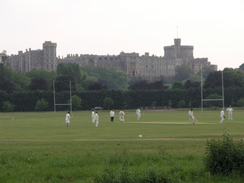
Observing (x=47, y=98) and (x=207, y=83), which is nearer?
(x=47, y=98)

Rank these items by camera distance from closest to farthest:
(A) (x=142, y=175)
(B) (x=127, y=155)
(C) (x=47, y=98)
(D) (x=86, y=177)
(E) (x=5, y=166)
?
(A) (x=142, y=175)
(D) (x=86, y=177)
(E) (x=5, y=166)
(B) (x=127, y=155)
(C) (x=47, y=98)

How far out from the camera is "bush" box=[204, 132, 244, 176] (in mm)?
18891

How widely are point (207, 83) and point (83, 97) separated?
32.4 meters

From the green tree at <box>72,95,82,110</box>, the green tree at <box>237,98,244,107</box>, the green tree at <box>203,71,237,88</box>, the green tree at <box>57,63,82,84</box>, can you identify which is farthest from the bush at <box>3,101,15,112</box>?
the green tree at <box>57,63,82,84</box>

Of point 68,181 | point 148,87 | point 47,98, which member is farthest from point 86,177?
point 148,87

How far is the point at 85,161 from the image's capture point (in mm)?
21812

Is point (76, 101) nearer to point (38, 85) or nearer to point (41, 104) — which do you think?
point (41, 104)

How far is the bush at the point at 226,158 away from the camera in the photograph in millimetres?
18891

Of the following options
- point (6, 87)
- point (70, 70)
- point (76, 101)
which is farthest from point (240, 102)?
point (70, 70)

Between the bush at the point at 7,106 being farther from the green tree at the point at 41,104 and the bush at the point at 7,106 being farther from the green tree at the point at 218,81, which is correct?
the green tree at the point at 218,81

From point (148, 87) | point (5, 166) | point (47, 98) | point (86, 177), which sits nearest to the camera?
point (86, 177)

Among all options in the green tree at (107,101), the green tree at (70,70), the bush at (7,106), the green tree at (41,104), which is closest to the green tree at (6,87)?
the bush at (7,106)

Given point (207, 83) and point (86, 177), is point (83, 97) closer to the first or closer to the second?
point (207, 83)

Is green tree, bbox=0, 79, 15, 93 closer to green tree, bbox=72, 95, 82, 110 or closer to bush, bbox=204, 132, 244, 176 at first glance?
green tree, bbox=72, 95, 82, 110
